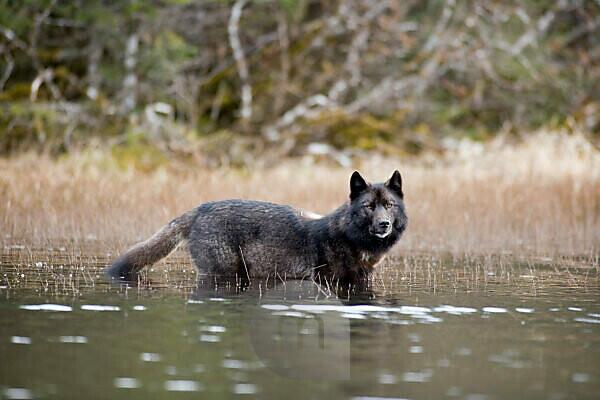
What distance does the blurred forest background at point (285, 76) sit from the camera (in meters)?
21.6

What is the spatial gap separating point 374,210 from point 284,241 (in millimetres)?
978

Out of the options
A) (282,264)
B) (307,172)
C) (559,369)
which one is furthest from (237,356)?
(307,172)

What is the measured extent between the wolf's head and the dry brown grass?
10.6 feet

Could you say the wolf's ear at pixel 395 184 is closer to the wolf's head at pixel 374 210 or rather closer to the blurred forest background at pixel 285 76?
the wolf's head at pixel 374 210

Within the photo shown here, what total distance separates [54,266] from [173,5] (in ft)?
46.8

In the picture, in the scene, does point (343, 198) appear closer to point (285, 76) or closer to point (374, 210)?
point (374, 210)

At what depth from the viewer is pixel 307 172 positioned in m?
20.7

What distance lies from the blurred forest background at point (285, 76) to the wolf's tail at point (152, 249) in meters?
9.96

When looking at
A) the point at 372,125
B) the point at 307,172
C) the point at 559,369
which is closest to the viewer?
the point at 559,369

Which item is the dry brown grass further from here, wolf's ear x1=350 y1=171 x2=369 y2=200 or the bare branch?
the bare branch

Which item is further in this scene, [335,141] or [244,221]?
[335,141]

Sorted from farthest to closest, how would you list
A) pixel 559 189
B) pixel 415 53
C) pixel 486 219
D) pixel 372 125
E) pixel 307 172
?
pixel 415 53 → pixel 372 125 → pixel 307 172 → pixel 559 189 → pixel 486 219

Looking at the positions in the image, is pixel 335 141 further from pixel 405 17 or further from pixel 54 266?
pixel 54 266

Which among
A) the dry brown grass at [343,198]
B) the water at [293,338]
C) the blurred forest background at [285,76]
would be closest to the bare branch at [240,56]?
the blurred forest background at [285,76]
